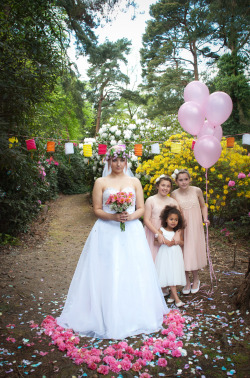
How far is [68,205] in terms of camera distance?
13.1 meters

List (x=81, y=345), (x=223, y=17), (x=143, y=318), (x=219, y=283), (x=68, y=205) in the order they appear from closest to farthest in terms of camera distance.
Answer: (x=81, y=345), (x=143, y=318), (x=223, y=17), (x=219, y=283), (x=68, y=205)

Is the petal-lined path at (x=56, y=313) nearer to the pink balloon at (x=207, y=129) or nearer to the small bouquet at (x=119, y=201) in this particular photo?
the small bouquet at (x=119, y=201)

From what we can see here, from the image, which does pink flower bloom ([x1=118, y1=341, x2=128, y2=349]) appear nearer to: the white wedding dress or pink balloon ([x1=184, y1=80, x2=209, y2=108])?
the white wedding dress

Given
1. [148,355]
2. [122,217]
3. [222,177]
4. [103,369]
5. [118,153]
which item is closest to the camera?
[103,369]

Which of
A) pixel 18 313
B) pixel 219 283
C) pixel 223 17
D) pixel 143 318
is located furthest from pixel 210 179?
pixel 18 313

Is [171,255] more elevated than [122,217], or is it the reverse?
[122,217]

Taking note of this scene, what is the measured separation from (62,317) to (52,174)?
34.9 feet

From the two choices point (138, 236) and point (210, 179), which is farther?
point (210, 179)

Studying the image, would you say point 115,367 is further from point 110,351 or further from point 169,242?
point 169,242

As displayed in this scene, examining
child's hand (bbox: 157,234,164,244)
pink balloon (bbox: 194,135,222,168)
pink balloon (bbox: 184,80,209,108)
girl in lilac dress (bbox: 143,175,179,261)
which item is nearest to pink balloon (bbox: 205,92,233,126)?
pink balloon (bbox: 184,80,209,108)

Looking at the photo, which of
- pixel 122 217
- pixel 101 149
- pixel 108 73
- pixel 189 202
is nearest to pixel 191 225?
pixel 189 202

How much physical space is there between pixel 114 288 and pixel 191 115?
93.2 inches

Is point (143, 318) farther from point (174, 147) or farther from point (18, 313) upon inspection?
point (174, 147)

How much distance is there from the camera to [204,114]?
4.20m
